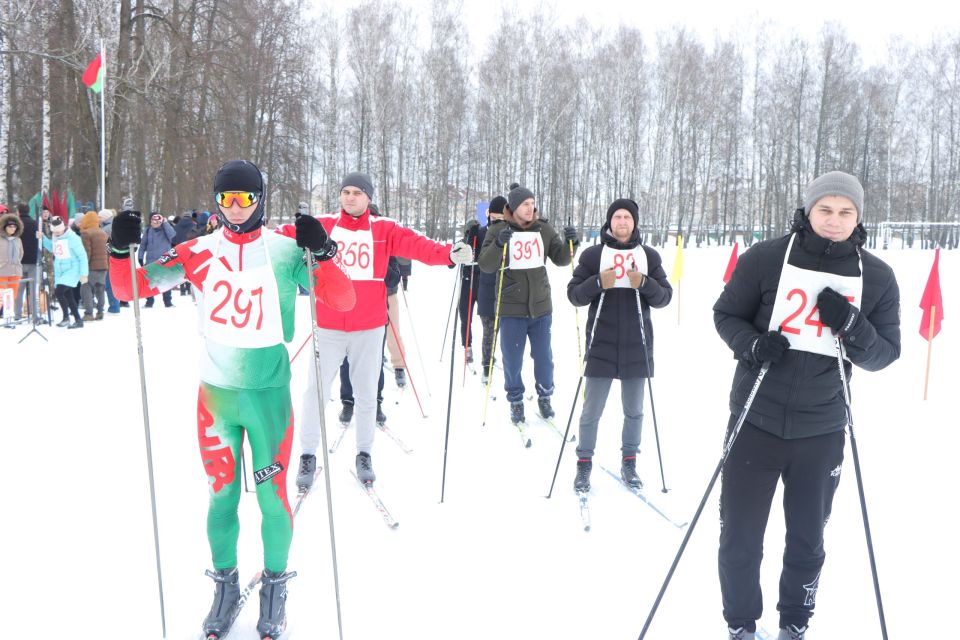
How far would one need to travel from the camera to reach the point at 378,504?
3.63m

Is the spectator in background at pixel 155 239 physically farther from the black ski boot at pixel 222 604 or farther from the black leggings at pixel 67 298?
the black ski boot at pixel 222 604

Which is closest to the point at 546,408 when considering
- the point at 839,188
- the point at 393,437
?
the point at 393,437

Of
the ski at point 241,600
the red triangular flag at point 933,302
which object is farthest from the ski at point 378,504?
the red triangular flag at point 933,302

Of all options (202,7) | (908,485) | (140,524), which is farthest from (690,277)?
(202,7)

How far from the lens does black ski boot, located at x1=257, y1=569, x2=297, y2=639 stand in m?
2.40

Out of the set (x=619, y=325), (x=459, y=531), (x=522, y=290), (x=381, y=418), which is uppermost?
(x=522, y=290)

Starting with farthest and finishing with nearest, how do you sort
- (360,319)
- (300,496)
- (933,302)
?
(933,302), (360,319), (300,496)

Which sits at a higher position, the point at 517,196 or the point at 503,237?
the point at 517,196

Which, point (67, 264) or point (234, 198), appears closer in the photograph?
point (234, 198)

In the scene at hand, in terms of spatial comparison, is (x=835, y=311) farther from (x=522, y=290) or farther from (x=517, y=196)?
(x=517, y=196)

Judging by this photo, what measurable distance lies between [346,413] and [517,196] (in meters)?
2.19

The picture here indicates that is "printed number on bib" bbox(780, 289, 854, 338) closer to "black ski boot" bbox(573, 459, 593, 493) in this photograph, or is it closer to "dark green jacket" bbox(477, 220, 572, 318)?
"black ski boot" bbox(573, 459, 593, 493)

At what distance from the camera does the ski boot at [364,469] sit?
153 inches

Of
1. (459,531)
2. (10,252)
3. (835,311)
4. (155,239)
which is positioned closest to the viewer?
(835,311)
